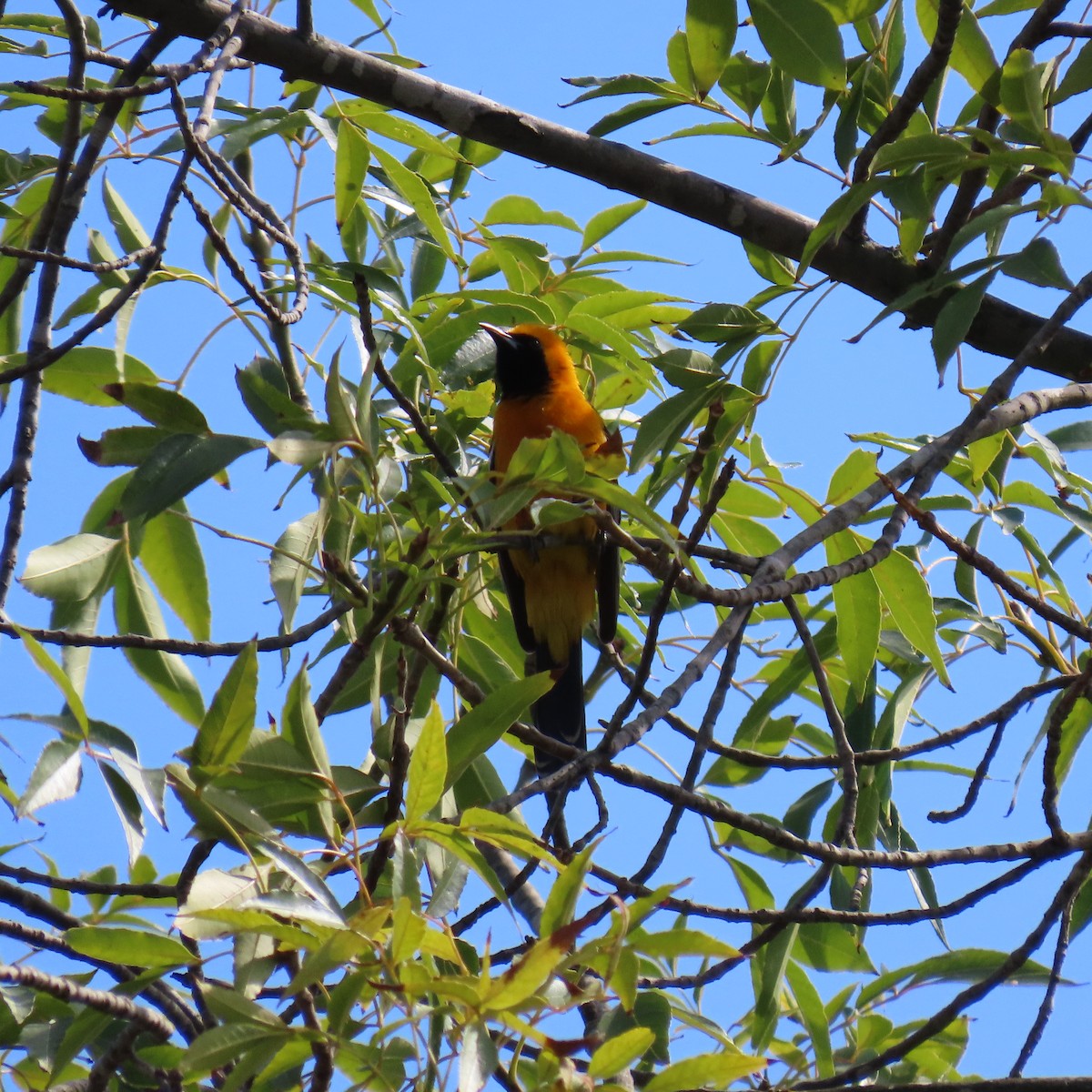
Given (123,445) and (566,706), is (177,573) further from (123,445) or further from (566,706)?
(566,706)

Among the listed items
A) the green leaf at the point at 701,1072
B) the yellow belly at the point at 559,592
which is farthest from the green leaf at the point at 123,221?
the green leaf at the point at 701,1072

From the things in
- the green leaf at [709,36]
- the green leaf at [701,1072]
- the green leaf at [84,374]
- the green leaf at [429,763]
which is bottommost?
the green leaf at [701,1072]

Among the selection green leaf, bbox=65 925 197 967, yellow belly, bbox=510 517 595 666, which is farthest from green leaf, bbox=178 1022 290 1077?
yellow belly, bbox=510 517 595 666

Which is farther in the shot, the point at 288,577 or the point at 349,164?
the point at 349,164

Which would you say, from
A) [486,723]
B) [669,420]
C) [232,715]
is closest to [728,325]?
[669,420]

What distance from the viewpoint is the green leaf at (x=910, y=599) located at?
7.36 ft

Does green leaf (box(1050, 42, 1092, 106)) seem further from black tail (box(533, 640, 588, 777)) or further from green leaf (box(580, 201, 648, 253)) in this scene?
black tail (box(533, 640, 588, 777))

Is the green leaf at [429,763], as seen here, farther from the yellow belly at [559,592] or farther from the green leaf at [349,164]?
the yellow belly at [559,592]

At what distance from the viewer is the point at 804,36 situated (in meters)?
1.92

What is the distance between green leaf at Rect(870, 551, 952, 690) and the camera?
2.24 m

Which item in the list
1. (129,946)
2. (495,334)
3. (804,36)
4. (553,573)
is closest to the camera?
(129,946)

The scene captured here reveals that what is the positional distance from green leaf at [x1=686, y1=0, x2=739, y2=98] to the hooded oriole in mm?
1519

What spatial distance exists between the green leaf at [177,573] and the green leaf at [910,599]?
123cm

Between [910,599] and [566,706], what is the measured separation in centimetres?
173
